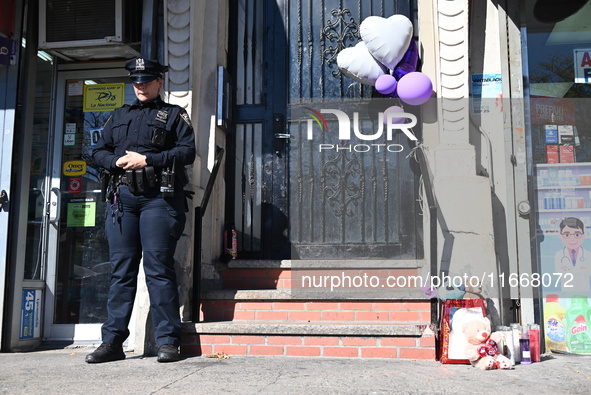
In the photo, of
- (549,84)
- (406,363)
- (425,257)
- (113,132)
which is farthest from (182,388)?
(549,84)

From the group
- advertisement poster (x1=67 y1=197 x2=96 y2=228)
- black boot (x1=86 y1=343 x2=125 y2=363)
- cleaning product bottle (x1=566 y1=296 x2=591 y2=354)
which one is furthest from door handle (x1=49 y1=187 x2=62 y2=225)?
cleaning product bottle (x1=566 y1=296 x2=591 y2=354)

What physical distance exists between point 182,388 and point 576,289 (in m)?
3.13

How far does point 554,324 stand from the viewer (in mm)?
4809

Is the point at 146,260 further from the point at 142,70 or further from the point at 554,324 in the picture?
the point at 554,324

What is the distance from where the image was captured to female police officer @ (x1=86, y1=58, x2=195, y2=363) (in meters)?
4.21

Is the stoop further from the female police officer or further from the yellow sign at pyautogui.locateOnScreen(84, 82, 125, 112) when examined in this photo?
the yellow sign at pyautogui.locateOnScreen(84, 82, 125, 112)

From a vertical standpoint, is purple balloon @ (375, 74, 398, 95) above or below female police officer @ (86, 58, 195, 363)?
above

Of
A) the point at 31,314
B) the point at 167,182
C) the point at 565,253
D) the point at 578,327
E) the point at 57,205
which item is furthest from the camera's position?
the point at 57,205

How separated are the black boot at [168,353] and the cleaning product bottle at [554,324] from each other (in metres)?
2.68

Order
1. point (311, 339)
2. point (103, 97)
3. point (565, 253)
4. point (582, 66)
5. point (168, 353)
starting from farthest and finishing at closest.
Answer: point (103, 97) < point (582, 66) < point (565, 253) < point (311, 339) < point (168, 353)

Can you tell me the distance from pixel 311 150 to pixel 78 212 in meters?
2.13

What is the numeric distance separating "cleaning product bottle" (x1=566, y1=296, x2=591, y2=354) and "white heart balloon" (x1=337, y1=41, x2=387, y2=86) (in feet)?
7.70

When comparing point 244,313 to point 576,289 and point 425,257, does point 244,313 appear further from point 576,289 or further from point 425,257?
point 576,289

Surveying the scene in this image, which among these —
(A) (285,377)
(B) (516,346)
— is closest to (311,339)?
(A) (285,377)
